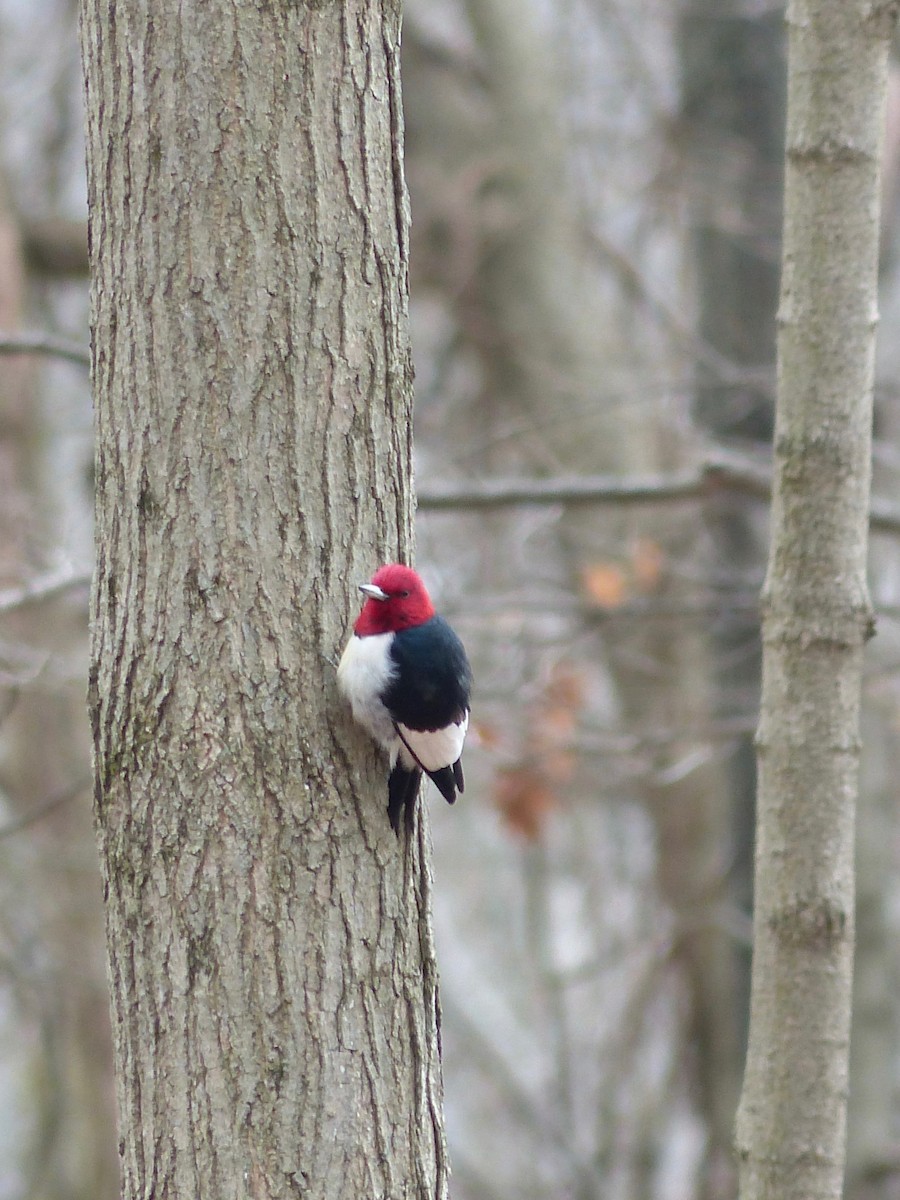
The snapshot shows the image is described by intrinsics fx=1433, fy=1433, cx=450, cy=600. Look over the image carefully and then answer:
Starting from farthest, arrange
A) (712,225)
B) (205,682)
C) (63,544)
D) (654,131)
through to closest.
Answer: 1. (654,131)
2. (712,225)
3. (63,544)
4. (205,682)

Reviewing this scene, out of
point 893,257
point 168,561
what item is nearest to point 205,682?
point 168,561

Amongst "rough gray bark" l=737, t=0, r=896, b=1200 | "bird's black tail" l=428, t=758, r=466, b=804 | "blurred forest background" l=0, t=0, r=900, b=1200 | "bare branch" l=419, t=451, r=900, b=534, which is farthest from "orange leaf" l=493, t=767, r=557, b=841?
"bird's black tail" l=428, t=758, r=466, b=804

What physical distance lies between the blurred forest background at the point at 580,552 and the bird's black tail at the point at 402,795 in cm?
317

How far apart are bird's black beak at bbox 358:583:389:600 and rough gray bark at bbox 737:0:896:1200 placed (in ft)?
2.85

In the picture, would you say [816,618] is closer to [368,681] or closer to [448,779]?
[448,779]

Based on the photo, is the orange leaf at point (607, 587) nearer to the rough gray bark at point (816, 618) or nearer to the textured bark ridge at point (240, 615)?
the rough gray bark at point (816, 618)

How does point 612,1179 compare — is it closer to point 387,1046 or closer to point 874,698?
point 874,698

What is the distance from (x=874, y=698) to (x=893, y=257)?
9.65 feet

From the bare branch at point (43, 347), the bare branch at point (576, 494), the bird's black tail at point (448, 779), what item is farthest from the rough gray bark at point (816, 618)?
the bare branch at point (43, 347)

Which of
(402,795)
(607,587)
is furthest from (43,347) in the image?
(607,587)

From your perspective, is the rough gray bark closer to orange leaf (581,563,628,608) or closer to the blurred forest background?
the blurred forest background

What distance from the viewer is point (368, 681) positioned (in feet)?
7.38

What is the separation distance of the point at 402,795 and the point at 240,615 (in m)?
0.40

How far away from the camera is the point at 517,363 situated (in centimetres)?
850
